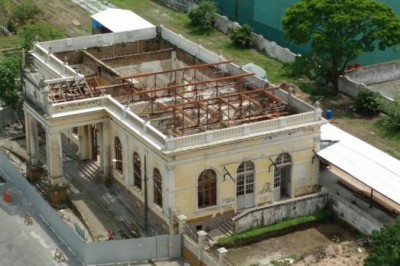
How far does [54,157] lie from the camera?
47656 mm

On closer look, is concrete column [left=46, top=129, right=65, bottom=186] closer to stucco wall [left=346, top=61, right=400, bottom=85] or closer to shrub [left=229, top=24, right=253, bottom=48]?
stucco wall [left=346, top=61, right=400, bottom=85]

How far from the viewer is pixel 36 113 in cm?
4806

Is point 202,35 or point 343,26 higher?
point 343,26

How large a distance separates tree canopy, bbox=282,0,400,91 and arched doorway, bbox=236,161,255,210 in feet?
58.4

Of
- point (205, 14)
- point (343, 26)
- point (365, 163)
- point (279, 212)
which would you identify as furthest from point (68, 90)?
point (205, 14)

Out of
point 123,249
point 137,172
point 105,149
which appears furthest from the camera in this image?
point 105,149

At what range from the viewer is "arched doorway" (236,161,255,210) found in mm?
44656

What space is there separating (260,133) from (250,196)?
3.56 metres

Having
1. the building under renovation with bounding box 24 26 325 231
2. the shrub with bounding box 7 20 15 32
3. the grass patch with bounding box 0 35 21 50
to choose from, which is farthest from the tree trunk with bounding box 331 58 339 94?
the shrub with bounding box 7 20 15 32

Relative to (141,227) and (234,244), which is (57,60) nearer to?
(141,227)

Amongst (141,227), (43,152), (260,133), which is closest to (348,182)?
(260,133)

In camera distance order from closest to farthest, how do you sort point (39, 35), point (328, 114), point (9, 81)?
point (9, 81) < point (328, 114) < point (39, 35)

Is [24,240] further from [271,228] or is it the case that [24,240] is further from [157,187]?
[271,228]

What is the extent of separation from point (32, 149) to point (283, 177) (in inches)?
567
